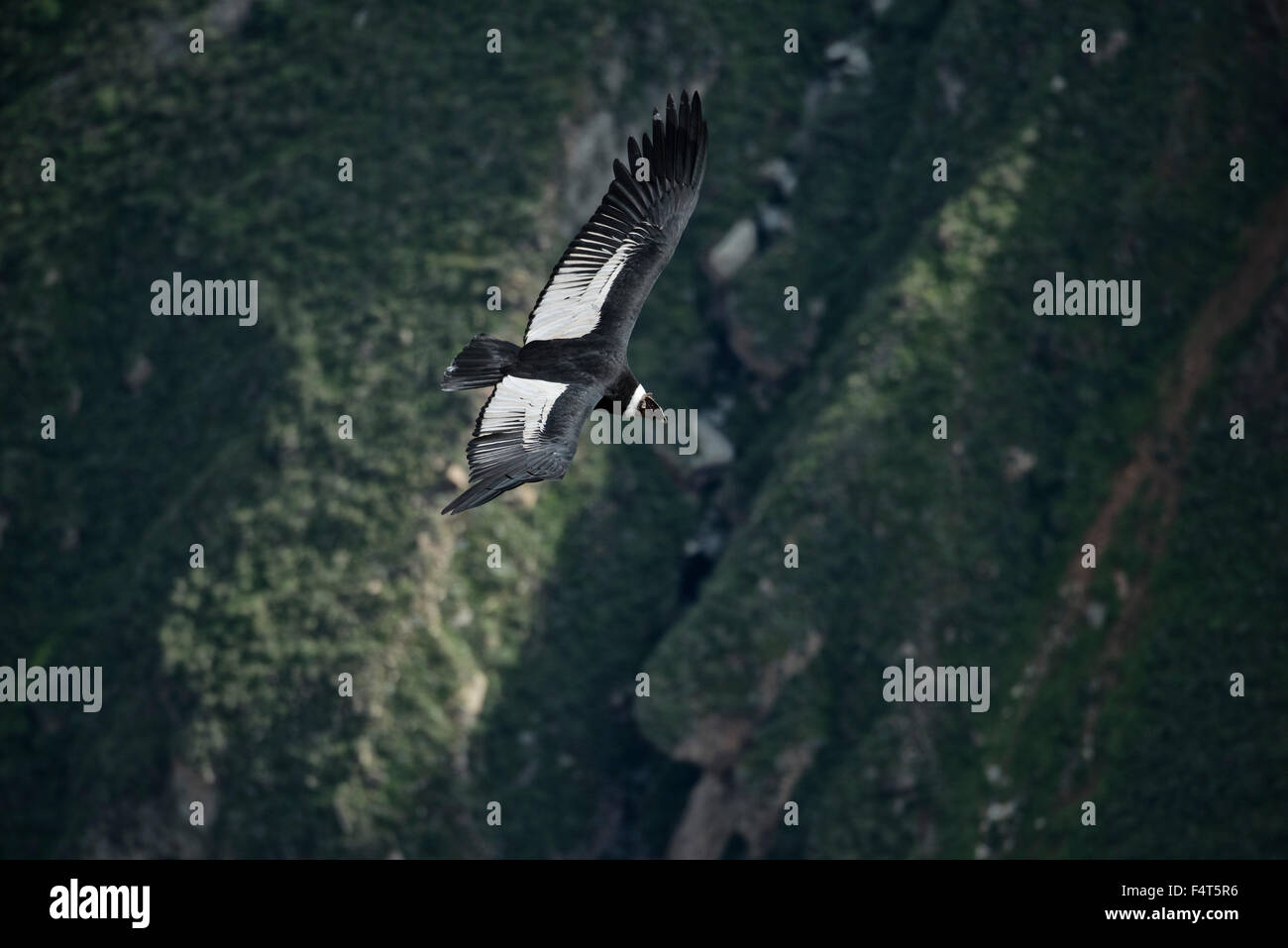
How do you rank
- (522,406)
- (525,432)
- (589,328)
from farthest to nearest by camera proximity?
(589,328) < (522,406) < (525,432)

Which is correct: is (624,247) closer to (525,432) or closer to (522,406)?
(522,406)

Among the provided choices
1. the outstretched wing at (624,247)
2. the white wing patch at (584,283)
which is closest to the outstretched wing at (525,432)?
the outstretched wing at (624,247)

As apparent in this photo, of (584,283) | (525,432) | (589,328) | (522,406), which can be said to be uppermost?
(584,283)

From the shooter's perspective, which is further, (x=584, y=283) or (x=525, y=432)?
(x=584, y=283)

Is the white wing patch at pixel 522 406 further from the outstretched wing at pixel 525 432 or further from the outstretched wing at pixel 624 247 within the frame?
the outstretched wing at pixel 624 247

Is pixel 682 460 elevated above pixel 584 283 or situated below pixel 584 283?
above

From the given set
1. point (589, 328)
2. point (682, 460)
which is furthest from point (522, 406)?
point (682, 460)

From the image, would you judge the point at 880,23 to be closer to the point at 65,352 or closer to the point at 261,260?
the point at 261,260
